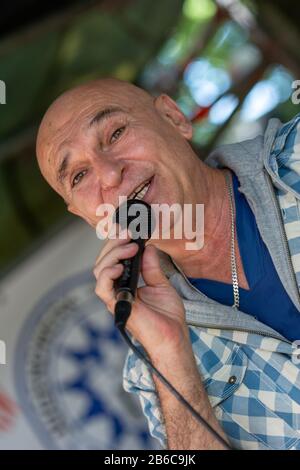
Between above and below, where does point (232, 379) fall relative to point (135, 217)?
below

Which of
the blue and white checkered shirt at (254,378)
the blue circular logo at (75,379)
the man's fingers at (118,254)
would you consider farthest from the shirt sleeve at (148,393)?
the blue circular logo at (75,379)

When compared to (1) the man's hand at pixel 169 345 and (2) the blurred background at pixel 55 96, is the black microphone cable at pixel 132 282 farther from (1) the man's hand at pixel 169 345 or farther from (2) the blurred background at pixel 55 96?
(2) the blurred background at pixel 55 96

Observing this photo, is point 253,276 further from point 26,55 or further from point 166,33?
point 166,33

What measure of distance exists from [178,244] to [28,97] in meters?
1.35

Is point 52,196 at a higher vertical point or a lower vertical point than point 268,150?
lower

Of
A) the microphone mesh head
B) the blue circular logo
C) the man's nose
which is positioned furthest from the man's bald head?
the blue circular logo

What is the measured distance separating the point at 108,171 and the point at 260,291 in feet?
1.07

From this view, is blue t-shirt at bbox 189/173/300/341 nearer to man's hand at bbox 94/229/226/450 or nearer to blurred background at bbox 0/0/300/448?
man's hand at bbox 94/229/226/450

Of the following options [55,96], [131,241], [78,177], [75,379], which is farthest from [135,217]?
[55,96]

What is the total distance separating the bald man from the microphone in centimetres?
4

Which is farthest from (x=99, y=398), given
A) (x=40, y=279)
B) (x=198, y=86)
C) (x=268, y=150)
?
(x=198, y=86)

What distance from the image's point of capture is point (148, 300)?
3.97 ft

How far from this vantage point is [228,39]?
3133mm

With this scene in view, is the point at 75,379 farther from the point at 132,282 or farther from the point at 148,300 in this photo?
the point at 132,282
